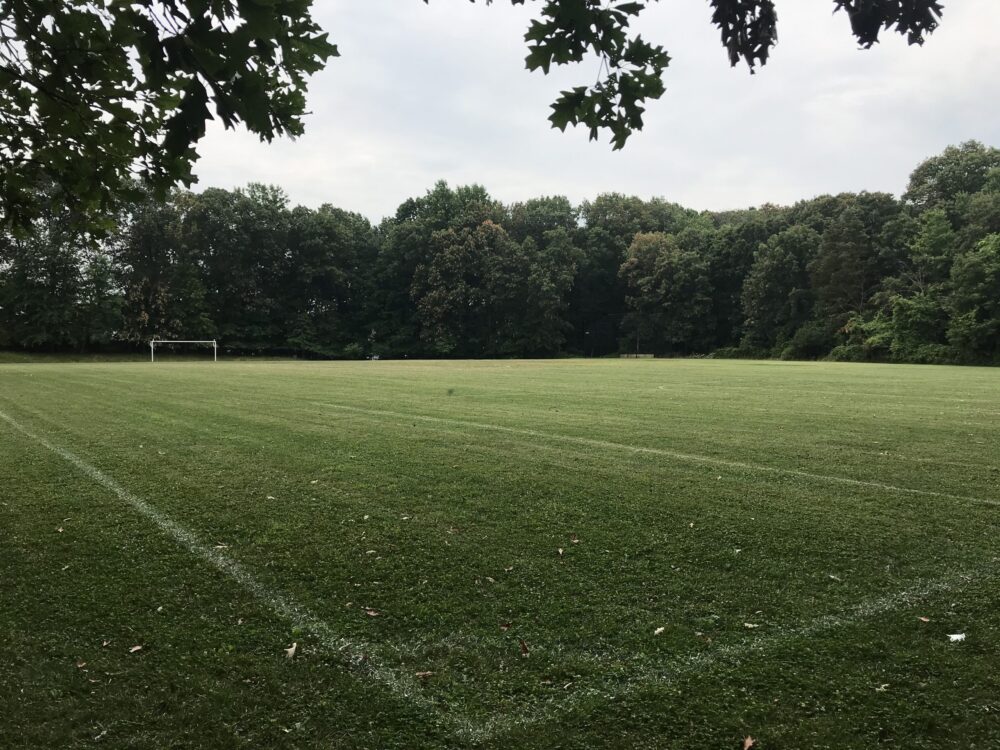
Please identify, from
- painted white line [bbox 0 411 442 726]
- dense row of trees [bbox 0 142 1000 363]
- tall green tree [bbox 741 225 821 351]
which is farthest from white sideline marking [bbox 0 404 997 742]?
tall green tree [bbox 741 225 821 351]

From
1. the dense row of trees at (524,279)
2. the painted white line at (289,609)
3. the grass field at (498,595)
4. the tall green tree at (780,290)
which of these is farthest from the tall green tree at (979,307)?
the painted white line at (289,609)

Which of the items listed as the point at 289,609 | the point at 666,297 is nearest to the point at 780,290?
the point at 666,297

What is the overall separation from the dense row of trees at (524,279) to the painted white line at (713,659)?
47404 millimetres

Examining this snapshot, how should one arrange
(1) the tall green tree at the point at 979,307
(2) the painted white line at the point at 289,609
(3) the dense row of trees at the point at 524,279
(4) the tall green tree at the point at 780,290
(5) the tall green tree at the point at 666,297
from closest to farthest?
(2) the painted white line at the point at 289,609, (1) the tall green tree at the point at 979,307, (3) the dense row of trees at the point at 524,279, (4) the tall green tree at the point at 780,290, (5) the tall green tree at the point at 666,297

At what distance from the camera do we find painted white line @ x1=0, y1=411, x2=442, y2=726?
259 centimetres

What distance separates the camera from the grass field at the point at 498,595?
7.79 ft

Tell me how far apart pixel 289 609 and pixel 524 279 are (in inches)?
2306

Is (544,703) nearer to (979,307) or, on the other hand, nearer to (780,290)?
(979,307)

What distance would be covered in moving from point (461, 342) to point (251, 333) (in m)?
19.2

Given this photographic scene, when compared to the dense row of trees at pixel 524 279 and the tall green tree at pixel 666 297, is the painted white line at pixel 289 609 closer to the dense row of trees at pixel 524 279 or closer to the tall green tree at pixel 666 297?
the dense row of trees at pixel 524 279

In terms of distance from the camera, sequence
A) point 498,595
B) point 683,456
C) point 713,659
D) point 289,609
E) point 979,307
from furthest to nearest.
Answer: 1. point 979,307
2. point 683,456
3. point 498,595
4. point 289,609
5. point 713,659

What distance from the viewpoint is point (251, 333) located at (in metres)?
54.6

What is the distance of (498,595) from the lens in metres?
3.45

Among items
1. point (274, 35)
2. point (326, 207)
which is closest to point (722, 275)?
point (326, 207)
